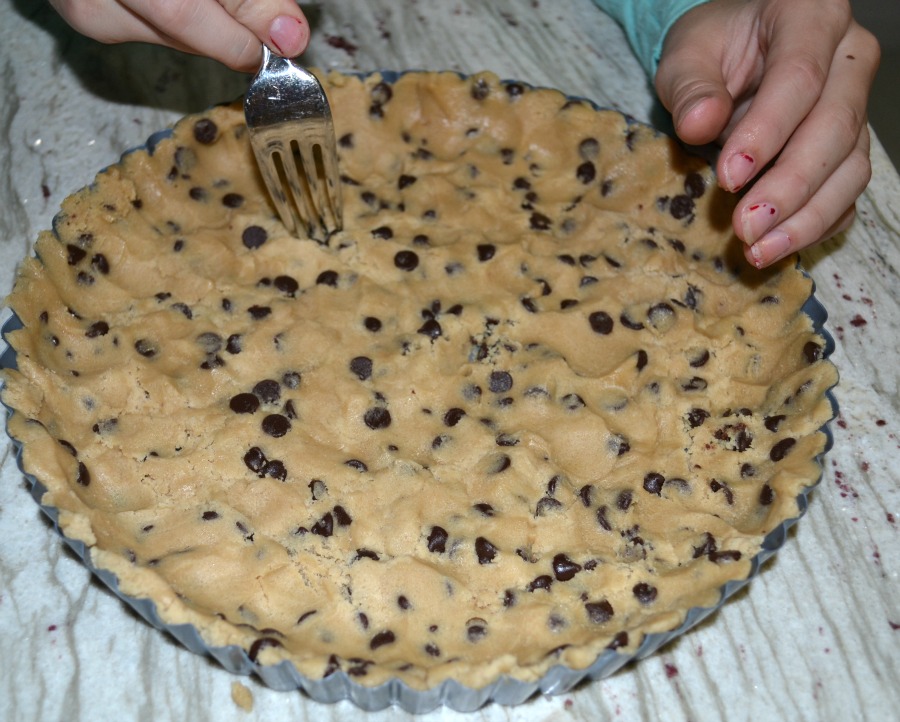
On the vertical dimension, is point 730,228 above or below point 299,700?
above

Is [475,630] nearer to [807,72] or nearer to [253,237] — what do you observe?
[253,237]

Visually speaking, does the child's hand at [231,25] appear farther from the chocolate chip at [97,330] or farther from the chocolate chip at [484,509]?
the chocolate chip at [484,509]

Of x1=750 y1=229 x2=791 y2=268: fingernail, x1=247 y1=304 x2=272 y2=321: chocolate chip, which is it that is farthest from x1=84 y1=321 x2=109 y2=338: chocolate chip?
x1=750 y1=229 x2=791 y2=268: fingernail

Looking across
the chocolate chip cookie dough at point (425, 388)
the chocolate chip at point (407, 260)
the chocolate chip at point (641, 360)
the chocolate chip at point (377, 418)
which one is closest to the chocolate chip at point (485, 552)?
the chocolate chip cookie dough at point (425, 388)

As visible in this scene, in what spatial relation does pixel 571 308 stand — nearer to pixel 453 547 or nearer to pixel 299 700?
pixel 453 547

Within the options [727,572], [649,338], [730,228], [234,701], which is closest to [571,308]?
[649,338]

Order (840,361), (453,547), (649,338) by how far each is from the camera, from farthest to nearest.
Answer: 1. (840,361)
2. (649,338)
3. (453,547)

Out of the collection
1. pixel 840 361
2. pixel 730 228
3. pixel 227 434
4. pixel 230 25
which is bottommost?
pixel 227 434

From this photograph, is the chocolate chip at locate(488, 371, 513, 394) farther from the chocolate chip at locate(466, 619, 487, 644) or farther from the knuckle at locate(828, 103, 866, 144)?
the knuckle at locate(828, 103, 866, 144)
